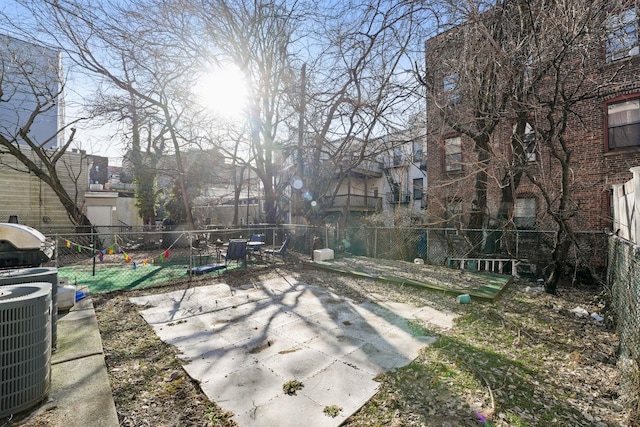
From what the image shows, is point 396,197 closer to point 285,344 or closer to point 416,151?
point 416,151

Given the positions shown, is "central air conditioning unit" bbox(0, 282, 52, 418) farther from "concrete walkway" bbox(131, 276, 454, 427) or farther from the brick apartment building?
the brick apartment building

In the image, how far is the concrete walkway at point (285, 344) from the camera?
271cm

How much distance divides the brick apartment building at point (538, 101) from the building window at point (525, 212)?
35 mm

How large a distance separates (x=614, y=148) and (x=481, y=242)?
5.88m

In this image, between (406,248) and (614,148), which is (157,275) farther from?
(614,148)

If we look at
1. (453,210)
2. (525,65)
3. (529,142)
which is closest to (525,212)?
(453,210)

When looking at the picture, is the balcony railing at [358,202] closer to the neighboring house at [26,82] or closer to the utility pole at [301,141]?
the utility pole at [301,141]

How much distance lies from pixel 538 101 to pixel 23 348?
778 cm

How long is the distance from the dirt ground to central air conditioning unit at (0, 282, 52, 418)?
65 centimetres

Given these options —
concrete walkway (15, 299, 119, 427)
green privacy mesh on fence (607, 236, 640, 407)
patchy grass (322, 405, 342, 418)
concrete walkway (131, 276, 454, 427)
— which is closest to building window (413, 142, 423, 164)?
concrete walkway (131, 276, 454, 427)

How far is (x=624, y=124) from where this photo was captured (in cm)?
1013

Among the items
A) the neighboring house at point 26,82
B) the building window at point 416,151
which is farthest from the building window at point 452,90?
the neighboring house at point 26,82

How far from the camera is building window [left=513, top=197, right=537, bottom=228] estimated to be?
39.1 feet

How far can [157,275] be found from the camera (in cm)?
830
